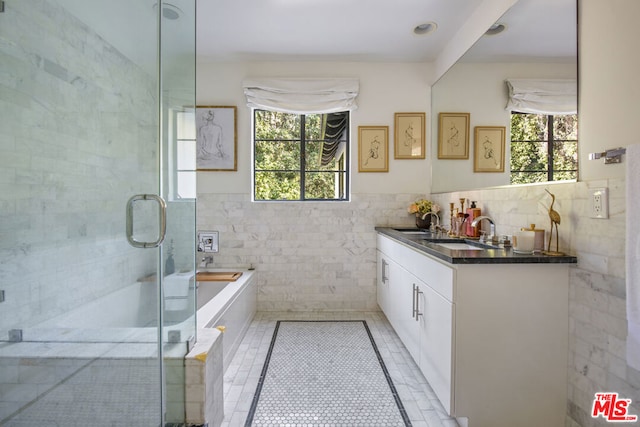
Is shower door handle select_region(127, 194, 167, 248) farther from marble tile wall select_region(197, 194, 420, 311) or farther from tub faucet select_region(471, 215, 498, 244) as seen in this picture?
marble tile wall select_region(197, 194, 420, 311)

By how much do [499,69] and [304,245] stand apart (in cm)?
227

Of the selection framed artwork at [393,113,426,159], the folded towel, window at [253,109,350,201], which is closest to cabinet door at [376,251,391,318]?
window at [253,109,350,201]

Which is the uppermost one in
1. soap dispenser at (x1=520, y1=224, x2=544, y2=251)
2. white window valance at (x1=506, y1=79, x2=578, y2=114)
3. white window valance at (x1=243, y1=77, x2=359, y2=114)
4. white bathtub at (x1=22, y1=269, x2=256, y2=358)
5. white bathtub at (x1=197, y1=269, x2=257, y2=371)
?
white window valance at (x1=243, y1=77, x2=359, y2=114)

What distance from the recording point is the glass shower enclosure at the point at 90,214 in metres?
1.00

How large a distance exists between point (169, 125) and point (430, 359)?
183 centimetres

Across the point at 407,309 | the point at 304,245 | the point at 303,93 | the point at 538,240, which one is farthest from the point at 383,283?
the point at 303,93

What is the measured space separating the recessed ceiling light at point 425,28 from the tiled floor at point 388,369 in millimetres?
2699

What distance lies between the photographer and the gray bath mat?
162 centimetres

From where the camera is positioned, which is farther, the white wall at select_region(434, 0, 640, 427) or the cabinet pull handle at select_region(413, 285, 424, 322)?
the cabinet pull handle at select_region(413, 285, 424, 322)

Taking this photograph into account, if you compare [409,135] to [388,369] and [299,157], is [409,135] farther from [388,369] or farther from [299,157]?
[388,369]

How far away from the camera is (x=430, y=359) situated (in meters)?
1.75

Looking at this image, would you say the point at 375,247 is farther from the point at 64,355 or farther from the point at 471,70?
the point at 64,355

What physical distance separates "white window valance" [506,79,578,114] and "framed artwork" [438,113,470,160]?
1.86 ft

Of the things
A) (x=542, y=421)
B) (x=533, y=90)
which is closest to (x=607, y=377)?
(x=542, y=421)
